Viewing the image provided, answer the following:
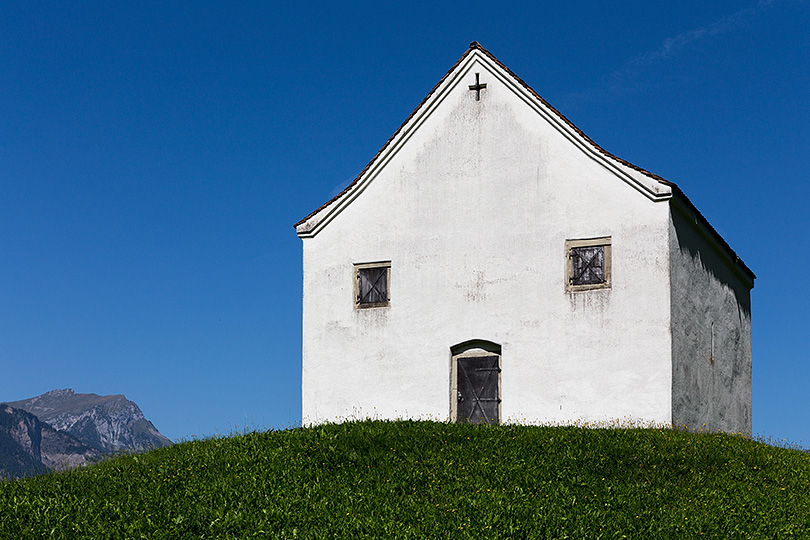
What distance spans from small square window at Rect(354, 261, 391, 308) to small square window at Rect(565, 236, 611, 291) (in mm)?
4877

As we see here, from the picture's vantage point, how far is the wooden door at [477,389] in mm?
20969

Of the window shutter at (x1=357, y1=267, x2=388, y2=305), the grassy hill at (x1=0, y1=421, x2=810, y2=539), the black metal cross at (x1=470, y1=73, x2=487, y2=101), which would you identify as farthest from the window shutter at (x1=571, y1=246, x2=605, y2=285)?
the window shutter at (x1=357, y1=267, x2=388, y2=305)

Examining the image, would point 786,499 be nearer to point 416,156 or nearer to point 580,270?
point 580,270

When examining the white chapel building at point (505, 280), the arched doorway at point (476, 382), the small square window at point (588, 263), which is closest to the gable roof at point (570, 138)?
the white chapel building at point (505, 280)

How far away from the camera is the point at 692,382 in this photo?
2083 cm

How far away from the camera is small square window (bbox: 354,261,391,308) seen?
73.7 feet

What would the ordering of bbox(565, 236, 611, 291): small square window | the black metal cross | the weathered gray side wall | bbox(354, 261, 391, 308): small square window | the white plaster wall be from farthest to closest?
1. bbox(354, 261, 391, 308): small square window
2. the black metal cross
3. bbox(565, 236, 611, 291): small square window
4. the weathered gray side wall
5. the white plaster wall

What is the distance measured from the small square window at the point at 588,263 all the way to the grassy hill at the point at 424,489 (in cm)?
408

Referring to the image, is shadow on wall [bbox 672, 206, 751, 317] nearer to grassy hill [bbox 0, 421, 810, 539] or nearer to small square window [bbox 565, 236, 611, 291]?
small square window [bbox 565, 236, 611, 291]

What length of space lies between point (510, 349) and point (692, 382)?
4.60 metres

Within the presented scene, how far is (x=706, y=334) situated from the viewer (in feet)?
73.0

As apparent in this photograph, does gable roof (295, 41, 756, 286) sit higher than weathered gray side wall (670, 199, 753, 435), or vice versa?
gable roof (295, 41, 756, 286)

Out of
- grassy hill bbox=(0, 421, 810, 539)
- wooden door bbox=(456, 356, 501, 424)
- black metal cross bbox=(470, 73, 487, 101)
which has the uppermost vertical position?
black metal cross bbox=(470, 73, 487, 101)

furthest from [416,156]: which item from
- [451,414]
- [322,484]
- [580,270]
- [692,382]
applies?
[322,484]
